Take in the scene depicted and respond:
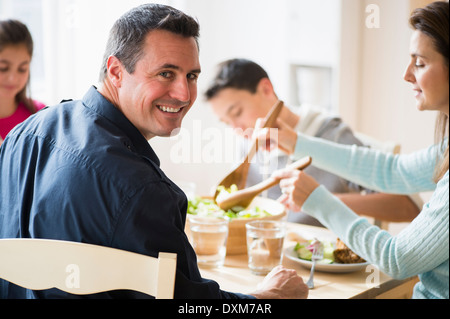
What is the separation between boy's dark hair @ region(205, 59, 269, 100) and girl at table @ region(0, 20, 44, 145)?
70 cm

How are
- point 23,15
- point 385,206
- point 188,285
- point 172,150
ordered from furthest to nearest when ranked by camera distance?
point 172,150
point 23,15
point 385,206
point 188,285

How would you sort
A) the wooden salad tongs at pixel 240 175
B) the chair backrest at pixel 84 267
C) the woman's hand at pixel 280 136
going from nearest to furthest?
the chair backrest at pixel 84 267
the wooden salad tongs at pixel 240 175
the woman's hand at pixel 280 136

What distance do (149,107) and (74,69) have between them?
1.49 m

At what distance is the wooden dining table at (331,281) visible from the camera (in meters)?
1.22

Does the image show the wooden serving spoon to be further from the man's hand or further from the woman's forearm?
the woman's forearm

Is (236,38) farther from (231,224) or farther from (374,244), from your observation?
(374,244)

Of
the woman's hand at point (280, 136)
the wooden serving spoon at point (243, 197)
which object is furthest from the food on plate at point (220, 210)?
the woman's hand at point (280, 136)

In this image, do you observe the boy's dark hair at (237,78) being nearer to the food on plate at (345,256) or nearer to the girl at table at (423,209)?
the girl at table at (423,209)

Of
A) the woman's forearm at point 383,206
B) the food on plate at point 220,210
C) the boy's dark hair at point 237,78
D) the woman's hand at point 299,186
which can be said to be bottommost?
the woman's forearm at point 383,206

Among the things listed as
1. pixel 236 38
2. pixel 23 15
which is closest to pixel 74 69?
pixel 23 15

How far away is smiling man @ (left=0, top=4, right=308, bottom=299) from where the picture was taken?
33.5 inches

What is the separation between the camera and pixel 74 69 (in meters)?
2.45

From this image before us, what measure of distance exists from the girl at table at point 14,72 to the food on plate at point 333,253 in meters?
1.14

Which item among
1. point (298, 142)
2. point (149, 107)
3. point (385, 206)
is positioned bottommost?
point (385, 206)
